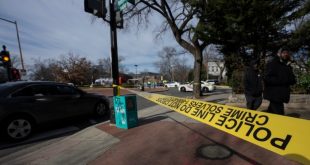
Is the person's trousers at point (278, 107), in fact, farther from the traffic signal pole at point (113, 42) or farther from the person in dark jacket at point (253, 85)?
the traffic signal pole at point (113, 42)

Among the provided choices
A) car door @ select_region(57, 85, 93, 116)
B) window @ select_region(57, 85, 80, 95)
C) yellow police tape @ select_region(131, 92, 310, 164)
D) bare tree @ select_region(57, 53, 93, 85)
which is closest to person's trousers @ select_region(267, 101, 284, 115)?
yellow police tape @ select_region(131, 92, 310, 164)

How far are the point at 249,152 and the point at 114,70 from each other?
4.09 metres

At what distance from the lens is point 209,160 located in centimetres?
345

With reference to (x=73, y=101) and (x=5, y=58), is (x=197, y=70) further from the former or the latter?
(x=5, y=58)

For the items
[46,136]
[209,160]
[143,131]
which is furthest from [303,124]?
[46,136]

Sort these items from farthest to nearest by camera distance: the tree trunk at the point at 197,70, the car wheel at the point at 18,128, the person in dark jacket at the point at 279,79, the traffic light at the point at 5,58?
the tree trunk at the point at 197,70
the traffic light at the point at 5,58
the car wheel at the point at 18,128
the person in dark jacket at the point at 279,79

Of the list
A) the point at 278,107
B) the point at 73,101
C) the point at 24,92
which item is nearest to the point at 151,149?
the point at 278,107

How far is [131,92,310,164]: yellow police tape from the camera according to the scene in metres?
1.45

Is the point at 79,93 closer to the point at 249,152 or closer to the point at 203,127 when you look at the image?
the point at 203,127

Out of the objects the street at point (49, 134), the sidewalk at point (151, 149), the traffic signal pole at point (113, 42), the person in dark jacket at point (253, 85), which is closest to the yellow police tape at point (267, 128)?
the sidewalk at point (151, 149)

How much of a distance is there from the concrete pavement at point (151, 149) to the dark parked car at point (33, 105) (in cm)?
93

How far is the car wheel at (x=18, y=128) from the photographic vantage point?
5.12m

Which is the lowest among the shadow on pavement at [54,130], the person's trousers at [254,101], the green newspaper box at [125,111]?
the shadow on pavement at [54,130]

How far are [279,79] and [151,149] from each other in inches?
109
